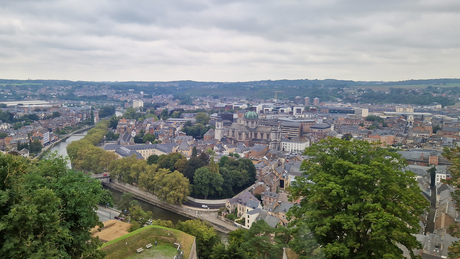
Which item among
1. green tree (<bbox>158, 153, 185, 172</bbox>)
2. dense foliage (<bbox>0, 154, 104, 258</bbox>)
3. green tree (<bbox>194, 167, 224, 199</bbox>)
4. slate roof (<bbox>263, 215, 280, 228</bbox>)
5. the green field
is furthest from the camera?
green tree (<bbox>158, 153, 185, 172</bbox>)

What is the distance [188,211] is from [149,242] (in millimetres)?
13918

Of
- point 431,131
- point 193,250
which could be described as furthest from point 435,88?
point 193,250

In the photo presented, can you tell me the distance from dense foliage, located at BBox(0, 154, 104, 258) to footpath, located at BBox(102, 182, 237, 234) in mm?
18612

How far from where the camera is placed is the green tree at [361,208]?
369 inches

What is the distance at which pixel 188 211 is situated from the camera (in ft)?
104

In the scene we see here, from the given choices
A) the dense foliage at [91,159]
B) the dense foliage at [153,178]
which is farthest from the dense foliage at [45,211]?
the dense foliage at [91,159]

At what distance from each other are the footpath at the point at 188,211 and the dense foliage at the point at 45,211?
61.1ft

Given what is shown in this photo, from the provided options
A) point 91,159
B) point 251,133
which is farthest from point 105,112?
point 91,159

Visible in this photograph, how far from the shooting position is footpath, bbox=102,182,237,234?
28.9 m

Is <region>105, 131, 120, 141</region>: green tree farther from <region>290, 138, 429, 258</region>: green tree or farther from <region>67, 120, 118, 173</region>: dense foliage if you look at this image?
<region>290, 138, 429, 258</region>: green tree

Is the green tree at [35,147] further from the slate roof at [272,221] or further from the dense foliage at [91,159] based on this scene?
the slate roof at [272,221]

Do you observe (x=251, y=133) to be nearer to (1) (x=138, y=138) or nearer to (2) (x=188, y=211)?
(1) (x=138, y=138)

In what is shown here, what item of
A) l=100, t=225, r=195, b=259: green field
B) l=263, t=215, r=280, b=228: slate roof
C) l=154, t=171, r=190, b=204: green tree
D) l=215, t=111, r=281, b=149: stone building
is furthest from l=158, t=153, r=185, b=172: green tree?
l=215, t=111, r=281, b=149: stone building

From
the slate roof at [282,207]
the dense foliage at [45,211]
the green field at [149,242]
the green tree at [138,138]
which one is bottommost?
the green tree at [138,138]
